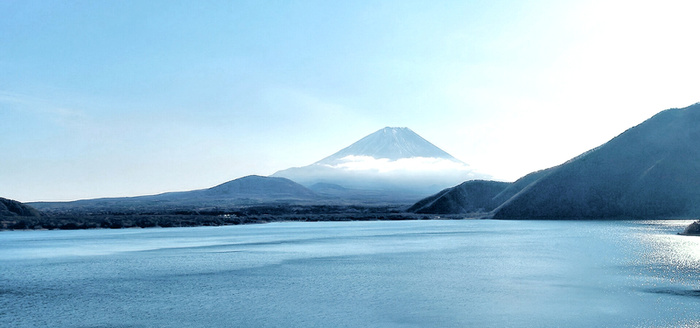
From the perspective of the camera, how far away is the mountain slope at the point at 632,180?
92.1 metres

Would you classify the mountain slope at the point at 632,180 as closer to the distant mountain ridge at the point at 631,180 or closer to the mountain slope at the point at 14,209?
the distant mountain ridge at the point at 631,180

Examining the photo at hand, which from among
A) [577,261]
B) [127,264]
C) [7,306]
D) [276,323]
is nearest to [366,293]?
[276,323]

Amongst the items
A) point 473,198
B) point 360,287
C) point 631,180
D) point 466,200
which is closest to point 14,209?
point 360,287

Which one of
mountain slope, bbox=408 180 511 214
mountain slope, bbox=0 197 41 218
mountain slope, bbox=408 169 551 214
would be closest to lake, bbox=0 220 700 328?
mountain slope, bbox=0 197 41 218

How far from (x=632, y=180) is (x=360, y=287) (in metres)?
86.3

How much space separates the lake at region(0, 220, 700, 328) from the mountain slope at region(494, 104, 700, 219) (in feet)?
178

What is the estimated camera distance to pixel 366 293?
2378cm

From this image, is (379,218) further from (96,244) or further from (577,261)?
(577,261)

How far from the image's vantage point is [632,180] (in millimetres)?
98250

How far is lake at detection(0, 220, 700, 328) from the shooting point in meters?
19.0

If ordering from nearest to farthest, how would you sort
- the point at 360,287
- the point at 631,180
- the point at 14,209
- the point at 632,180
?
the point at 360,287 < the point at 14,209 < the point at 632,180 < the point at 631,180

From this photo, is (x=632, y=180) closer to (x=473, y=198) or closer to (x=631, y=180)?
(x=631, y=180)

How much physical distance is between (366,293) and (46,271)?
62.7 feet

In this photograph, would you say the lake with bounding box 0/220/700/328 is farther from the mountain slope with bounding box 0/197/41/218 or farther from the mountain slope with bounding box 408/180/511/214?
the mountain slope with bounding box 408/180/511/214
